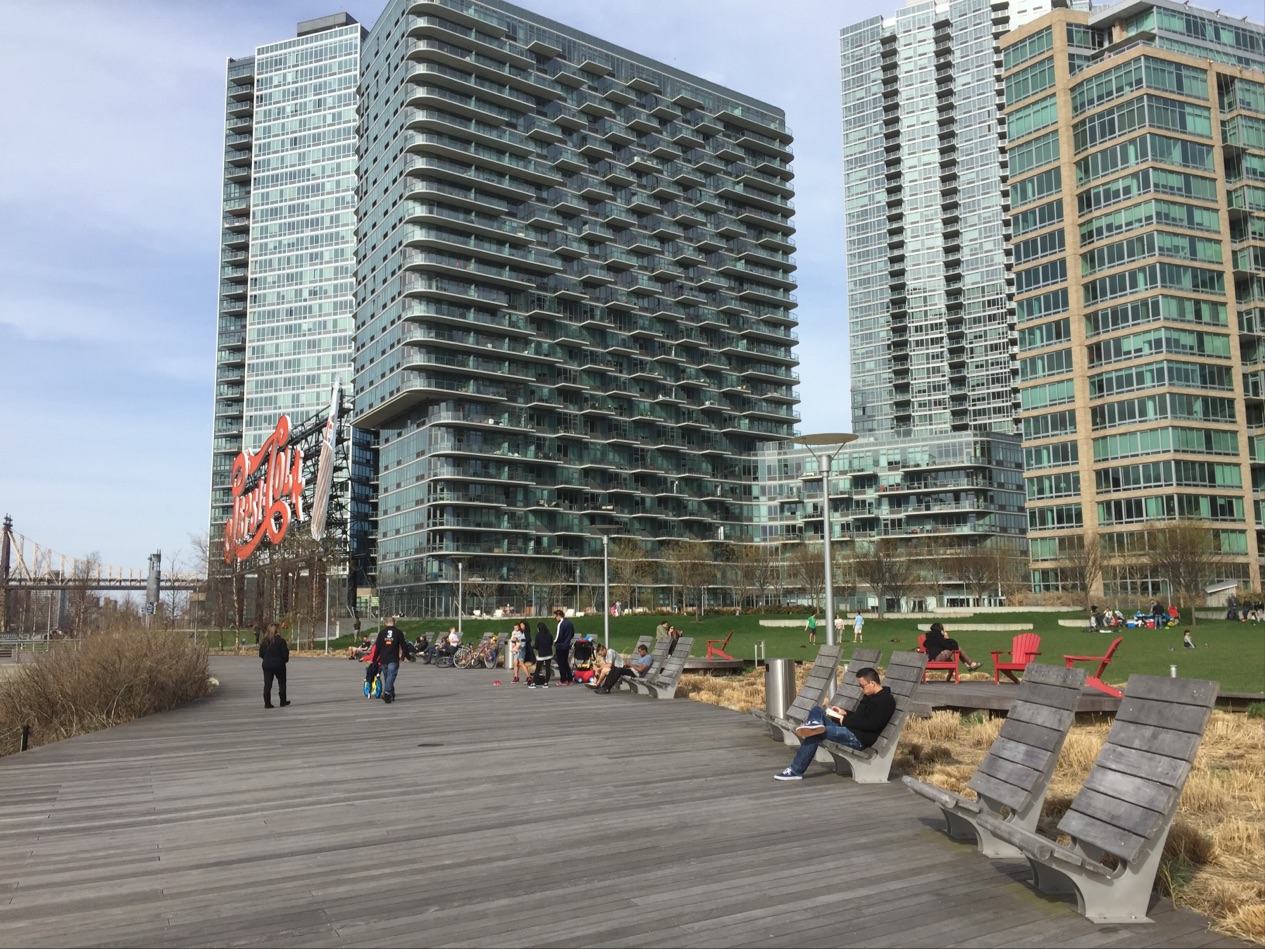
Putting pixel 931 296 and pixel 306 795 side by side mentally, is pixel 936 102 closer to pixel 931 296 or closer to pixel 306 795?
pixel 931 296

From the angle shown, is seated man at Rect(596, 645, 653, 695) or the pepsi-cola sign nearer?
seated man at Rect(596, 645, 653, 695)

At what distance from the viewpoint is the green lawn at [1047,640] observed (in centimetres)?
2759

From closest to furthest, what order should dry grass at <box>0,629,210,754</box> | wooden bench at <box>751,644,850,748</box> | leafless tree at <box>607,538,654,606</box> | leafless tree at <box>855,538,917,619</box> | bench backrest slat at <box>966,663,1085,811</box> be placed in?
1. bench backrest slat at <box>966,663,1085,811</box>
2. wooden bench at <box>751,644,850,748</box>
3. dry grass at <box>0,629,210,754</box>
4. leafless tree at <box>855,538,917,619</box>
5. leafless tree at <box>607,538,654,606</box>

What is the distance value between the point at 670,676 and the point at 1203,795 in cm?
1123

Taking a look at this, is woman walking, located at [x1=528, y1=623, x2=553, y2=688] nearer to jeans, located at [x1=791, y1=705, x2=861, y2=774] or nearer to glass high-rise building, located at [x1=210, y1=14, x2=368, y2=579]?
jeans, located at [x1=791, y1=705, x2=861, y2=774]

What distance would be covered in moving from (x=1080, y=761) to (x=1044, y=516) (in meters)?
78.8

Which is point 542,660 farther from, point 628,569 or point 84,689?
point 628,569

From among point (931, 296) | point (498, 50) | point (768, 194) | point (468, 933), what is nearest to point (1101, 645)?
point (468, 933)

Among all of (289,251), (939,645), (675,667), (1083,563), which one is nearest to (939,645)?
(939,645)

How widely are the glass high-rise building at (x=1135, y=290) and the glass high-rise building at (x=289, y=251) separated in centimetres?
8936

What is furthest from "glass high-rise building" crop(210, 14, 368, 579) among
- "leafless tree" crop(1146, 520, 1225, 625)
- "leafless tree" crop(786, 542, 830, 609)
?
"leafless tree" crop(1146, 520, 1225, 625)

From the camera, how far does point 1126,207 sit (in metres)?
79.0

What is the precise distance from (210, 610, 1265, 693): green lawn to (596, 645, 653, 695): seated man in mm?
11441

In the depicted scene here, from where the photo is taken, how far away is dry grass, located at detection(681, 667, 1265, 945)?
5945 millimetres
